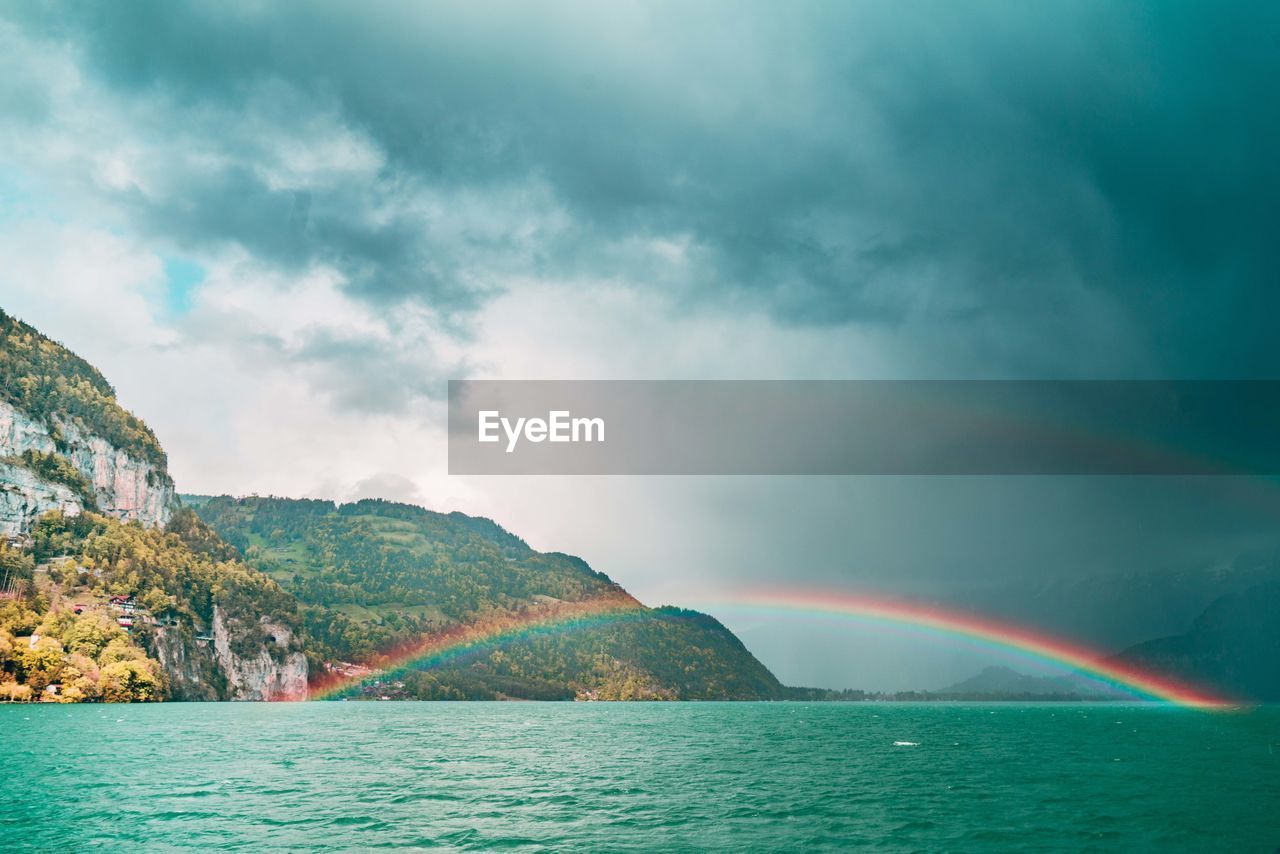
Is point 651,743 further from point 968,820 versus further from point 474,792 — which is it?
point 968,820

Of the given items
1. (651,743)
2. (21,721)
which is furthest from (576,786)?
(21,721)

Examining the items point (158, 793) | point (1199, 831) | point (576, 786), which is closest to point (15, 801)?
point (158, 793)

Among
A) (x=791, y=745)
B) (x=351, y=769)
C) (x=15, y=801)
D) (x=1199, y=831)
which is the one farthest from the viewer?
(x=791, y=745)

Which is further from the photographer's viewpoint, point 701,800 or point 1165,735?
point 1165,735

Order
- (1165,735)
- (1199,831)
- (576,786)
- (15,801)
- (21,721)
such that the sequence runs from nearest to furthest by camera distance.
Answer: (1199,831)
(15,801)
(576,786)
(21,721)
(1165,735)

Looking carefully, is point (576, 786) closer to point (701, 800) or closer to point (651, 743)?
point (701, 800)

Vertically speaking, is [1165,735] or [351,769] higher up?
[351,769]
